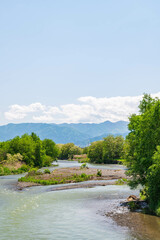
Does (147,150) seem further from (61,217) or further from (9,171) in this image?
(9,171)

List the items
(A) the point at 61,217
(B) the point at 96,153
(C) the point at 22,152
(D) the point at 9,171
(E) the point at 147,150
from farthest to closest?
(B) the point at 96,153 → (C) the point at 22,152 → (D) the point at 9,171 → (E) the point at 147,150 → (A) the point at 61,217

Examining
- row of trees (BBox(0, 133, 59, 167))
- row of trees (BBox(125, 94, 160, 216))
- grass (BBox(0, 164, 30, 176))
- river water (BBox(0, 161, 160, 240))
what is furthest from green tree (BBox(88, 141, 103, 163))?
row of trees (BBox(125, 94, 160, 216))

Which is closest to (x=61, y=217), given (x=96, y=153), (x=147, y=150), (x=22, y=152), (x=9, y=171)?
(x=147, y=150)

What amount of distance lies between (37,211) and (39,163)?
8777cm

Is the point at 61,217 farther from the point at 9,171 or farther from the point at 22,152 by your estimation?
the point at 22,152

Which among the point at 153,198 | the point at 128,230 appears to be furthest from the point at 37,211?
the point at 153,198

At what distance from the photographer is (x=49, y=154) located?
15512 centimetres

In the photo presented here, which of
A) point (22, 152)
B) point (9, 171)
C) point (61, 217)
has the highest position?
point (22, 152)

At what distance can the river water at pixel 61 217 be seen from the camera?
82.9 ft

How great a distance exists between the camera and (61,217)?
31719 mm

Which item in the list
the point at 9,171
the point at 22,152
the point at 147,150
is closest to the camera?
the point at 147,150

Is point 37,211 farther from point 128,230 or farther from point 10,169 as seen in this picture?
point 10,169

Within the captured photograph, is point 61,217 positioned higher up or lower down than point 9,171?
lower down

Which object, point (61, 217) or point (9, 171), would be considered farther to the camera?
point (9, 171)
